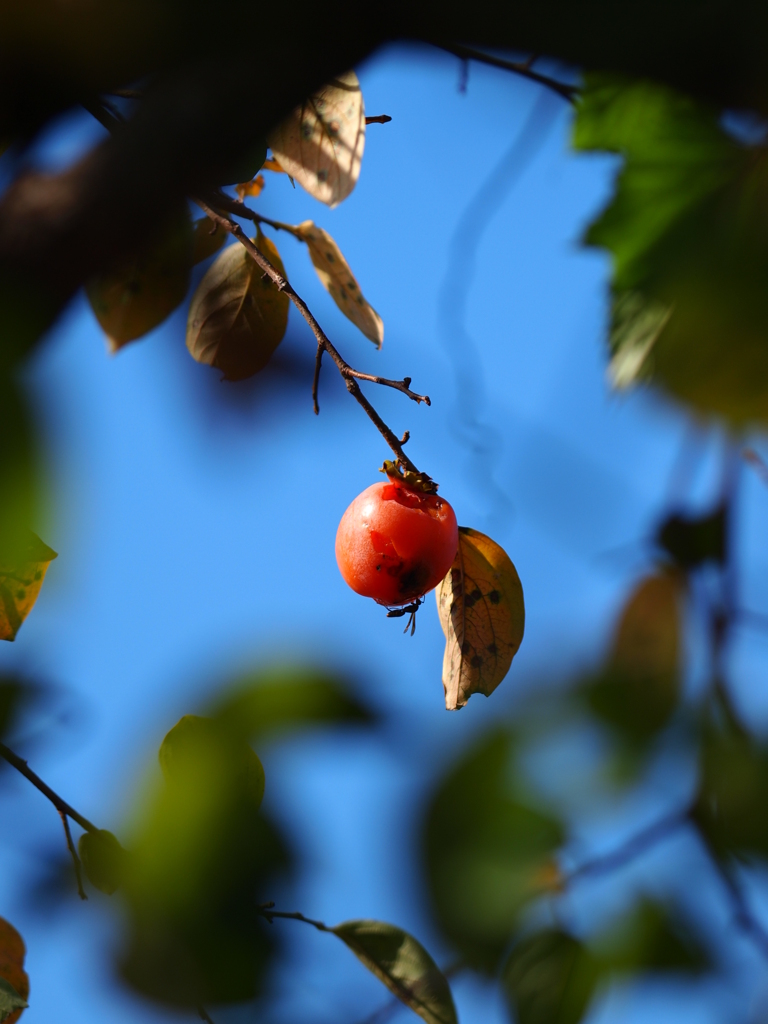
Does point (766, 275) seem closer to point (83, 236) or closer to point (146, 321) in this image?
point (83, 236)

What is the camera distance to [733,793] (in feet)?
0.88

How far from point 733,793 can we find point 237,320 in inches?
32.4

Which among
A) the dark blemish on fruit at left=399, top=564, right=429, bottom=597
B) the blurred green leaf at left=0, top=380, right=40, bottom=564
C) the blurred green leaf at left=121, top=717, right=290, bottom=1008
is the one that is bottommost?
the dark blemish on fruit at left=399, top=564, right=429, bottom=597

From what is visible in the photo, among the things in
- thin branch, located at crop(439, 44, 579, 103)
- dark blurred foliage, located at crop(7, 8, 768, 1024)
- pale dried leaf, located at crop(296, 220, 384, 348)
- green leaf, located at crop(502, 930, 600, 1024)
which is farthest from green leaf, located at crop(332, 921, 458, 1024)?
thin branch, located at crop(439, 44, 579, 103)

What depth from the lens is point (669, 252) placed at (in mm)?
727

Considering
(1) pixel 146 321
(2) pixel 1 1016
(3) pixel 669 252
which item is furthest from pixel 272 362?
(2) pixel 1 1016

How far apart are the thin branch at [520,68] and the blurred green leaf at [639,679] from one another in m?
0.64

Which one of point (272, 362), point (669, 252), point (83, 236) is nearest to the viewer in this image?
point (83, 236)

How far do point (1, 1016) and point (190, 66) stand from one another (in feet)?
1.83

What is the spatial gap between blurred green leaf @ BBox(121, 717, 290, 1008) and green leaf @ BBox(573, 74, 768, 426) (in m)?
0.21

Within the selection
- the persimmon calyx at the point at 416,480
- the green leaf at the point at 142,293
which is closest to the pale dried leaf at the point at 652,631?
the persimmon calyx at the point at 416,480

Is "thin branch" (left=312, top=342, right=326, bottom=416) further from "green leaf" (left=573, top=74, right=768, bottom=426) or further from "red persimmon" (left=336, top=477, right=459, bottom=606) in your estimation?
"green leaf" (left=573, top=74, right=768, bottom=426)

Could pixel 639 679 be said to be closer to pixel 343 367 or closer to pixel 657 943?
pixel 657 943

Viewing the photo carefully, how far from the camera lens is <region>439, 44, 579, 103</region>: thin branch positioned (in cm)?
83
